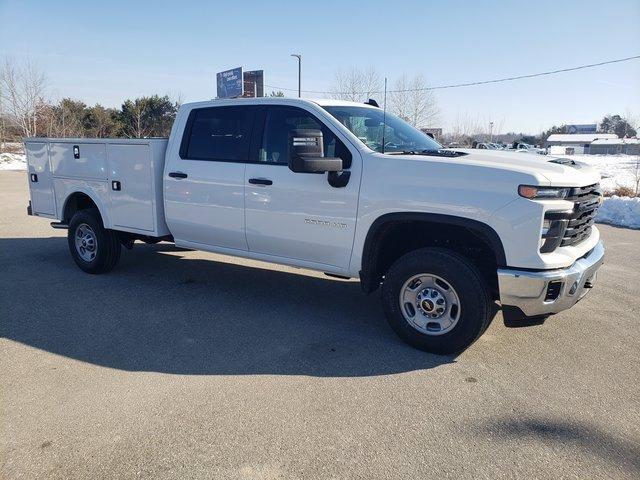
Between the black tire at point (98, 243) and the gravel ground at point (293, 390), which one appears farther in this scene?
the black tire at point (98, 243)

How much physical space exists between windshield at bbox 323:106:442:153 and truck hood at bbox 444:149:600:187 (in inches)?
24.6

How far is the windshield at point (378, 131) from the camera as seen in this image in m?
4.57

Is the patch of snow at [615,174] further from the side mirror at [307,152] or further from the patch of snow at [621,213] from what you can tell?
the side mirror at [307,152]

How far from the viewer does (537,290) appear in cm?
357

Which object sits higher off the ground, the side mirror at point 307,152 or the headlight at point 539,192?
the side mirror at point 307,152

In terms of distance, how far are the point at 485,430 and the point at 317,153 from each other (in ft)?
7.80

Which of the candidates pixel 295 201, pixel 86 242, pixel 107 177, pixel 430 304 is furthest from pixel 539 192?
pixel 86 242

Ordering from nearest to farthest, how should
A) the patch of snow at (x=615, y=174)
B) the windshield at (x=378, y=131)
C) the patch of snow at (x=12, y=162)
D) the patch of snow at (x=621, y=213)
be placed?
1. the windshield at (x=378, y=131)
2. the patch of snow at (x=621, y=213)
3. the patch of snow at (x=615, y=174)
4. the patch of snow at (x=12, y=162)

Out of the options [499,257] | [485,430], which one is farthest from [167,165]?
[485,430]

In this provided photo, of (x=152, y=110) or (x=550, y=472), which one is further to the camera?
(x=152, y=110)

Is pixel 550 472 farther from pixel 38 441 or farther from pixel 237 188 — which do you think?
pixel 237 188

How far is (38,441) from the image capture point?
9.50 feet

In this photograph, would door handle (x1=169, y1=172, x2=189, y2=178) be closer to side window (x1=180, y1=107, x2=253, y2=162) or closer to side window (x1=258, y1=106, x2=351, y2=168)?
side window (x1=180, y1=107, x2=253, y2=162)

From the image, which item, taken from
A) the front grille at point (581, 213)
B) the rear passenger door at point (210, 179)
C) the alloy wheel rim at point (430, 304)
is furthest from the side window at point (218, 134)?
the front grille at point (581, 213)
